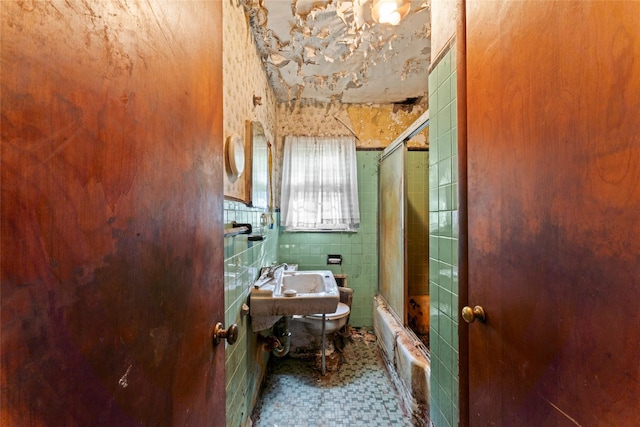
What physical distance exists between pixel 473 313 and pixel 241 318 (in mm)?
1145

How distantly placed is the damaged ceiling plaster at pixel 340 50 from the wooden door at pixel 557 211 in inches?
45.3

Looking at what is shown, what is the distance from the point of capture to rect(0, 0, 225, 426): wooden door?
0.89 feet

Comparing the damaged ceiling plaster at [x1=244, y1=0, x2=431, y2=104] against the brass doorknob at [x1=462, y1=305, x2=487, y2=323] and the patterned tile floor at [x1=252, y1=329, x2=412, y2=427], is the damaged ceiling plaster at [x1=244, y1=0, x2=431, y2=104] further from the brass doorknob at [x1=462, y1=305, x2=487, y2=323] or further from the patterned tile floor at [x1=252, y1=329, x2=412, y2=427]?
the patterned tile floor at [x1=252, y1=329, x2=412, y2=427]

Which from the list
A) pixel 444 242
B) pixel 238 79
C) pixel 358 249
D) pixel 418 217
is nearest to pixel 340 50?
pixel 238 79

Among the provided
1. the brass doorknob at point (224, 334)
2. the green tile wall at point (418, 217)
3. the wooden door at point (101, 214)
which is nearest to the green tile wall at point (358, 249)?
the green tile wall at point (418, 217)

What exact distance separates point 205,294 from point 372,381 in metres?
1.83

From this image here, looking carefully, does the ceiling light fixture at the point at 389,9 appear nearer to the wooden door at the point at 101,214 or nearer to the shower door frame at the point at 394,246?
the shower door frame at the point at 394,246

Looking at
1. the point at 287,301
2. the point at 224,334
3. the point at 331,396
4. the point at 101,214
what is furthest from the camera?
the point at 331,396

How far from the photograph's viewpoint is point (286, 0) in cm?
148

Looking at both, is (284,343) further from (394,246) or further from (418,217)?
(418,217)

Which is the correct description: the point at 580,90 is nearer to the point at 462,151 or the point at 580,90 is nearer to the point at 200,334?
the point at 462,151

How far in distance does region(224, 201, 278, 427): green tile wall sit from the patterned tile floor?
0.17 m

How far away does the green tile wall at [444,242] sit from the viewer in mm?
1034

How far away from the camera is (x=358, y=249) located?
2.82 m
